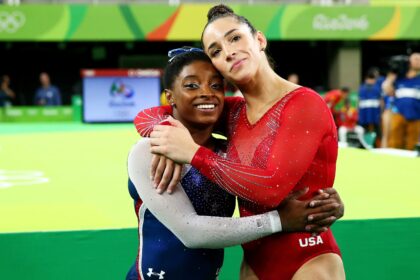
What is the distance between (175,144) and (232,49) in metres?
0.32

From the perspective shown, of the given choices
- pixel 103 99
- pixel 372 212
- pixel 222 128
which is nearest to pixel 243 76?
pixel 222 128

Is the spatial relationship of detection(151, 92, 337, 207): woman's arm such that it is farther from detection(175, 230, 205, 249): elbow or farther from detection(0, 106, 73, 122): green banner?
detection(0, 106, 73, 122): green banner

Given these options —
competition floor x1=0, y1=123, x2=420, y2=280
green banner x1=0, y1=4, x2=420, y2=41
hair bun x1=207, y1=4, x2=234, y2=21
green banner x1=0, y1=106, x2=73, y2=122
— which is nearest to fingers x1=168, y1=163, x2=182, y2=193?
hair bun x1=207, y1=4, x2=234, y2=21

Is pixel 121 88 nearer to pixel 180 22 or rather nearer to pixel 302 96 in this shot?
pixel 180 22

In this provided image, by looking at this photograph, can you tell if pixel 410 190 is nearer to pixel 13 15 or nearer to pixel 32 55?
pixel 13 15

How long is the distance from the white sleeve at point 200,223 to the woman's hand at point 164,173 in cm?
2

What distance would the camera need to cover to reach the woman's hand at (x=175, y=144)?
1627 millimetres

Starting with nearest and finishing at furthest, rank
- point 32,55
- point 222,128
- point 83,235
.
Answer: point 222,128
point 83,235
point 32,55

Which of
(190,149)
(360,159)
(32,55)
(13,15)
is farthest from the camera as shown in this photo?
(32,55)

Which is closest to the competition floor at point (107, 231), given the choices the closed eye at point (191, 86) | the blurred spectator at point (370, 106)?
the closed eye at point (191, 86)

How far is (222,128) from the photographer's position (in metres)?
1.97

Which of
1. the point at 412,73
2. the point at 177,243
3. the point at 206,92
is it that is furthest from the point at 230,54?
the point at 412,73

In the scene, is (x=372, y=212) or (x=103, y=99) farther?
(x=103, y=99)

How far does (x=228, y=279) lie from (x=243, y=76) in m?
0.88
